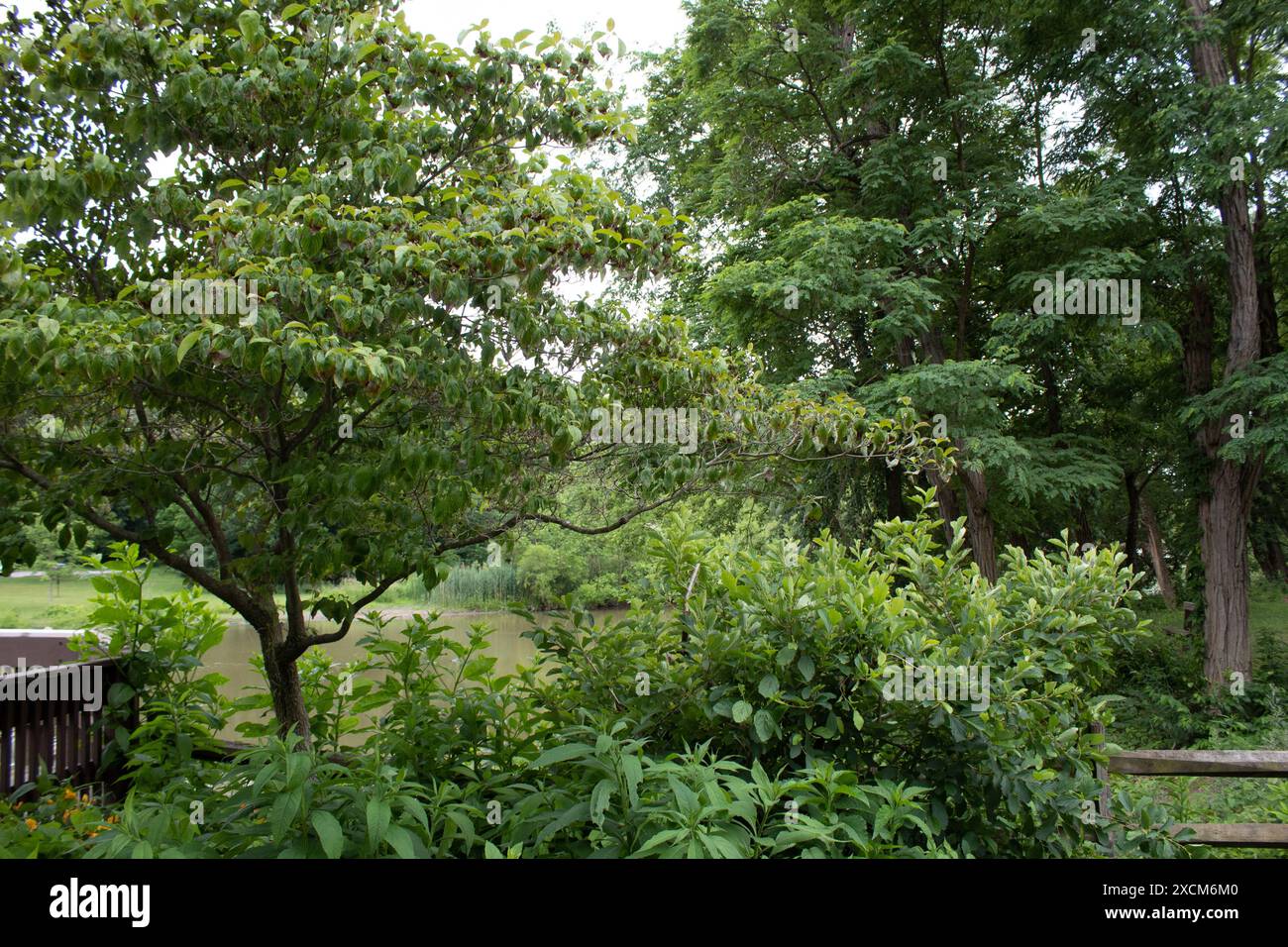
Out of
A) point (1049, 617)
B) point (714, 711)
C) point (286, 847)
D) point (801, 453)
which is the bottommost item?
point (286, 847)

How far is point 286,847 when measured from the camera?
5.78 feet

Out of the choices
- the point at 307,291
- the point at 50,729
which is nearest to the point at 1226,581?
the point at 307,291

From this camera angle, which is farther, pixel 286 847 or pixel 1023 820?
pixel 1023 820

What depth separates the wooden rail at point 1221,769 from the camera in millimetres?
3279

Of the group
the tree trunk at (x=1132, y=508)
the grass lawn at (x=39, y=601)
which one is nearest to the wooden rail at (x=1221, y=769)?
the tree trunk at (x=1132, y=508)

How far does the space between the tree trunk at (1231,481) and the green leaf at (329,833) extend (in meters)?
10.00

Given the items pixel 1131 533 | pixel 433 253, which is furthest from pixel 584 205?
pixel 1131 533

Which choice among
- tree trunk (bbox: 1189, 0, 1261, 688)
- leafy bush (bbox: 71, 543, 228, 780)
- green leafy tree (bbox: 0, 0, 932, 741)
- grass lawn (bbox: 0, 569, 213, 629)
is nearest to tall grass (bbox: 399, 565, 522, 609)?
grass lawn (bbox: 0, 569, 213, 629)

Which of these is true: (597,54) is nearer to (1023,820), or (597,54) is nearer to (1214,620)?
(1023,820)

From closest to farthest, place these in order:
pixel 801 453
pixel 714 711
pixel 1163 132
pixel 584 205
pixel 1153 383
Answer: pixel 714 711 → pixel 584 205 → pixel 801 453 → pixel 1163 132 → pixel 1153 383

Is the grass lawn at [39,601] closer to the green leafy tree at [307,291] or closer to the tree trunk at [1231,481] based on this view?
the green leafy tree at [307,291]

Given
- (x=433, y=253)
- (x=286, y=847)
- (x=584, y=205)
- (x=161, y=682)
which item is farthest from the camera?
(x=161, y=682)

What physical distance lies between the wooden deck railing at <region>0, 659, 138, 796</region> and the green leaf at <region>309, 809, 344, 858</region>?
275 centimetres

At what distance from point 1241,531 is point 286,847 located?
10722 mm
